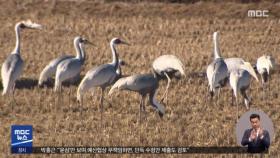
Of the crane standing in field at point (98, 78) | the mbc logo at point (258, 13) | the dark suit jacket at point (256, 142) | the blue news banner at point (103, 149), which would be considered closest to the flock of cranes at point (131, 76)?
the crane standing in field at point (98, 78)

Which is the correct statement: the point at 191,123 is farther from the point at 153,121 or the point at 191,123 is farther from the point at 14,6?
the point at 14,6

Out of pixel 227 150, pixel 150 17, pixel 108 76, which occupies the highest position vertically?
pixel 150 17

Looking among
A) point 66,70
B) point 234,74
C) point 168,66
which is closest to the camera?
point 234,74

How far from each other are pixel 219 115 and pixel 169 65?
1913mm

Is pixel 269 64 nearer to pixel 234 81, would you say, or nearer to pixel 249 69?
pixel 249 69

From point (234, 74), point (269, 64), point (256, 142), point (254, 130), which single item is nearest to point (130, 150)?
point (256, 142)

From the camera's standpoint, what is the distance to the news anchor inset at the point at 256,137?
921 cm

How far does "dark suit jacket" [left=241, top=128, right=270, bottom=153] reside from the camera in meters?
9.30

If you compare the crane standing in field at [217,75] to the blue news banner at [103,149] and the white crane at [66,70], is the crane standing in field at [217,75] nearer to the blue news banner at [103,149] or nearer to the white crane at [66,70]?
the white crane at [66,70]

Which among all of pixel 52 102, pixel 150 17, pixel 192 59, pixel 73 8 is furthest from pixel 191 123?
pixel 73 8

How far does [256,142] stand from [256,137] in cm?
17

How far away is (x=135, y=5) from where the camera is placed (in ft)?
109

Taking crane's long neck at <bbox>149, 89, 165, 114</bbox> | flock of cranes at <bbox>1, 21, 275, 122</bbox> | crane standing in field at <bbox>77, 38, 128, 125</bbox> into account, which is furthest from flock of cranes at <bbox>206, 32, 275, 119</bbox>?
crane standing in field at <bbox>77, 38, 128, 125</bbox>

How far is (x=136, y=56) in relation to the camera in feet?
67.1
